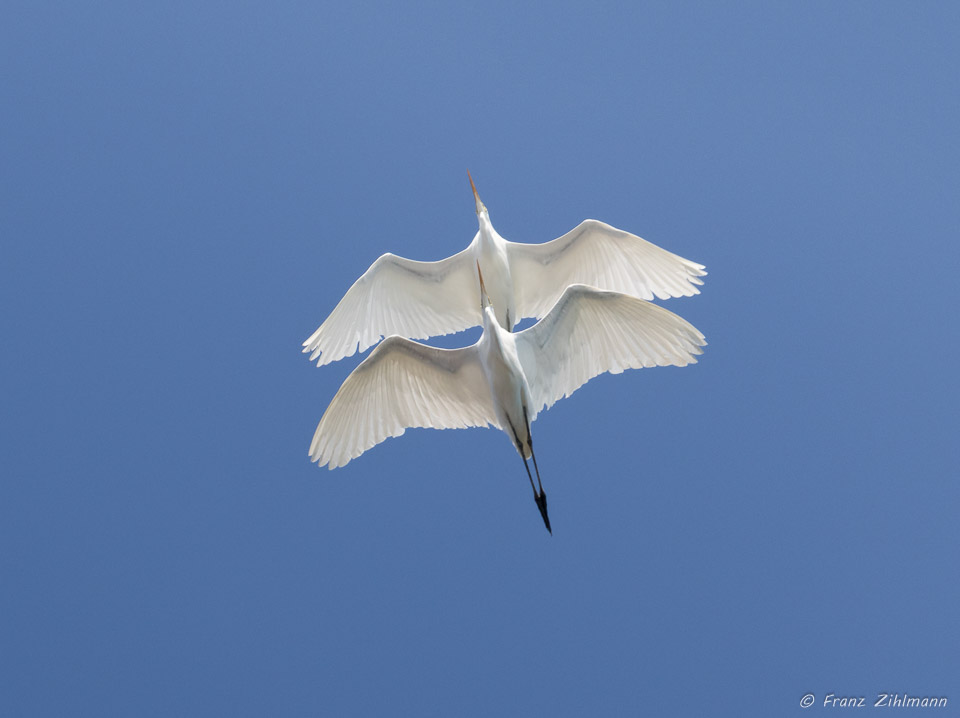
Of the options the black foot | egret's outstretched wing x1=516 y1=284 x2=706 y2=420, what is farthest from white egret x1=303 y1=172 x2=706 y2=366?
the black foot

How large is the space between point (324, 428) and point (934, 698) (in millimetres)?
5453

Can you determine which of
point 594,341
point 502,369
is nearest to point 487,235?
point 594,341

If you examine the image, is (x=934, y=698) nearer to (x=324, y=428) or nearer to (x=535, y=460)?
(x=535, y=460)

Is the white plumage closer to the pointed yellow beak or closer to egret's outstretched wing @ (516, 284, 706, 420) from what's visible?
egret's outstretched wing @ (516, 284, 706, 420)

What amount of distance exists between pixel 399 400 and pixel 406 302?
74.9 inches

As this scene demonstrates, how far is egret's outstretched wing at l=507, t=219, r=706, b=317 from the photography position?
1012cm

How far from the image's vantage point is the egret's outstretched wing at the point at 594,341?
901cm

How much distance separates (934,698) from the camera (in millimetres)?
8812

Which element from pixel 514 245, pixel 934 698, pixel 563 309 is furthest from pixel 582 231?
pixel 934 698

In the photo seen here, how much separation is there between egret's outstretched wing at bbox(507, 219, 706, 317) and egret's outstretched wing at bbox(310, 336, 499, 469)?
1846 mm

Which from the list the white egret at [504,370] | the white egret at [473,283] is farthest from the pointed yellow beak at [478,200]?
the white egret at [504,370]

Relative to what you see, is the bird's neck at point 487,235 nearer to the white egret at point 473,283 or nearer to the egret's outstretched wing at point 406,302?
the white egret at point 473,283

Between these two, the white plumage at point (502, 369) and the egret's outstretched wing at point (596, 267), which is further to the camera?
the egret's outstretched wing at point (596, 267)

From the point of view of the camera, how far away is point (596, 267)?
1070 centimetres
